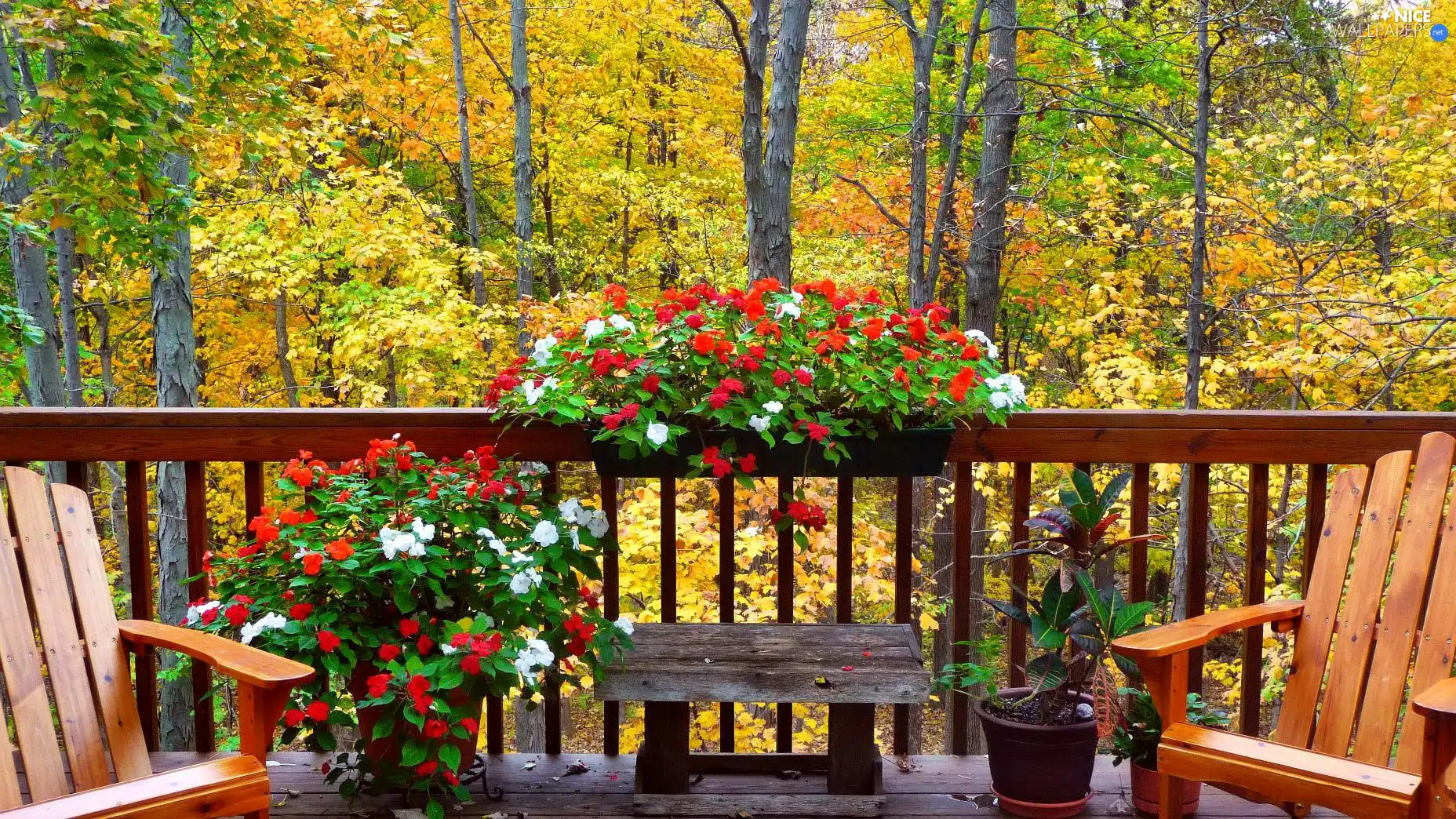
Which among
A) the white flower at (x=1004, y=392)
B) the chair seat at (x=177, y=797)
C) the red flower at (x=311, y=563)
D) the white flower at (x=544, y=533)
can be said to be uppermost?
the white flower at (x=1004, y=392)

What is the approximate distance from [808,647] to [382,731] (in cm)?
82

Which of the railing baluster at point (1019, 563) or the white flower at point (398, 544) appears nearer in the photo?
the white flower at point (398, 544)

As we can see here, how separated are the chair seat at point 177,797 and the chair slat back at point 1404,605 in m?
1.89

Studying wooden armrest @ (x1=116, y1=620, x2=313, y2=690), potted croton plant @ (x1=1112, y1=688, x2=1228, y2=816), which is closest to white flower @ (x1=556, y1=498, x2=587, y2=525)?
wooden armrest @ (x1=116, y1=620, x2=313, y2=690)

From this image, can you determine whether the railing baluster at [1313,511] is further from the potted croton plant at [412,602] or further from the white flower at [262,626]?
the white flower at [262,626]

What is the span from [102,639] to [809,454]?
4.40ft

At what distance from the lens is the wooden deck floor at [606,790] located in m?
2.12

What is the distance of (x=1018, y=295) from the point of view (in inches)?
388

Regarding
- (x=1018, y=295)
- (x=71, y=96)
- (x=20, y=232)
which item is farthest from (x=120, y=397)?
(x=1018, y=295)

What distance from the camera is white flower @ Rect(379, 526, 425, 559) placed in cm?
184

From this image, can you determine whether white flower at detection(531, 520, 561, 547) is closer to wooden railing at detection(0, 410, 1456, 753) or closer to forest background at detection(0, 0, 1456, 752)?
wooden railing at detection(0, 410, 1456, 753)

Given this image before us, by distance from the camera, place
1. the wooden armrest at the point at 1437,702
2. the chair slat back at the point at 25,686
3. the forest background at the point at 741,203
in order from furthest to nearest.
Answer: the forest background at the point at 741,203 < the chair slat back at the point at 25,686 < the wooden armrest at the point at 1437,702

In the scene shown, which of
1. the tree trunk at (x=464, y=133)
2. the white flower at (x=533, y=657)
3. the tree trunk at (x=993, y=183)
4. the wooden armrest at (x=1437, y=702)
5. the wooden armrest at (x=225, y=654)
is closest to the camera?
the wooden armrest at (x=1437, y=702)

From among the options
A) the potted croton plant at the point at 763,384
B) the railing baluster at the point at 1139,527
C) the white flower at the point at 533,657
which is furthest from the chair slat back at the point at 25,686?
the railing baluster at the point at 1139,527
